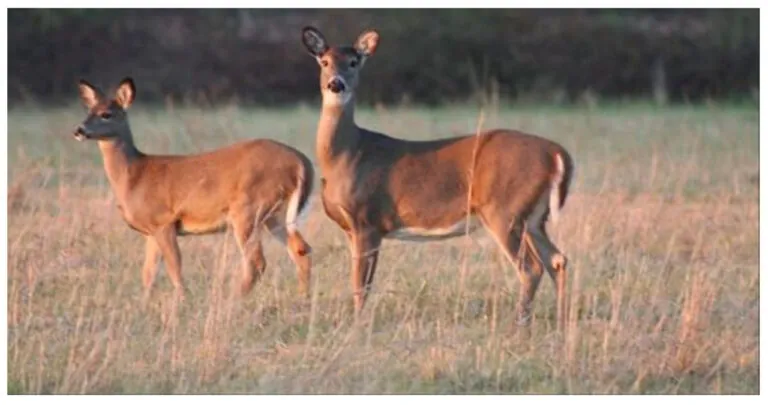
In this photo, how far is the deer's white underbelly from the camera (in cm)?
795

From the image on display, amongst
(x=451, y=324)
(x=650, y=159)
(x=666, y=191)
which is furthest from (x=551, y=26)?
(x=451, y=324)

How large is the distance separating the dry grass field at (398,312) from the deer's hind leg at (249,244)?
6 cm

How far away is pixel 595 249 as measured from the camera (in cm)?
910

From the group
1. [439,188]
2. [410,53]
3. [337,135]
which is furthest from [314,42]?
[410,53]

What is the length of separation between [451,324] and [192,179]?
1326 mm

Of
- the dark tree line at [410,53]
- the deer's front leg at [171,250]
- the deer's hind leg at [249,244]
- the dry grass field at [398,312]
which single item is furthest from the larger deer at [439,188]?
the dark tree line at [410,53]

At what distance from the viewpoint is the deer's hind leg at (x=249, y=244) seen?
26.2 feet

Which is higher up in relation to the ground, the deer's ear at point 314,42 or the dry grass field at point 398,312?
the deer's ear at point 314,42

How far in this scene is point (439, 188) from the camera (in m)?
7.96

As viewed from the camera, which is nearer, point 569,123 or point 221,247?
point 221,247

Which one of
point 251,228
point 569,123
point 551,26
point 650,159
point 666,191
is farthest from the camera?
point 551,26

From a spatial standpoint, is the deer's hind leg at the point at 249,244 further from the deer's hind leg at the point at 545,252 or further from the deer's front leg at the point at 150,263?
the deer's hind leg at the point at 545,252

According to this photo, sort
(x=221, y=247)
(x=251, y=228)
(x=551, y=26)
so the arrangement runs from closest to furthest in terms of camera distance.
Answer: (x=251, y=228) < (x=221, y=247) < (x=551, y=26)

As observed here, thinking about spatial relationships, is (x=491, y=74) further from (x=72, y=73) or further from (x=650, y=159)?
(x=650, y=159)
